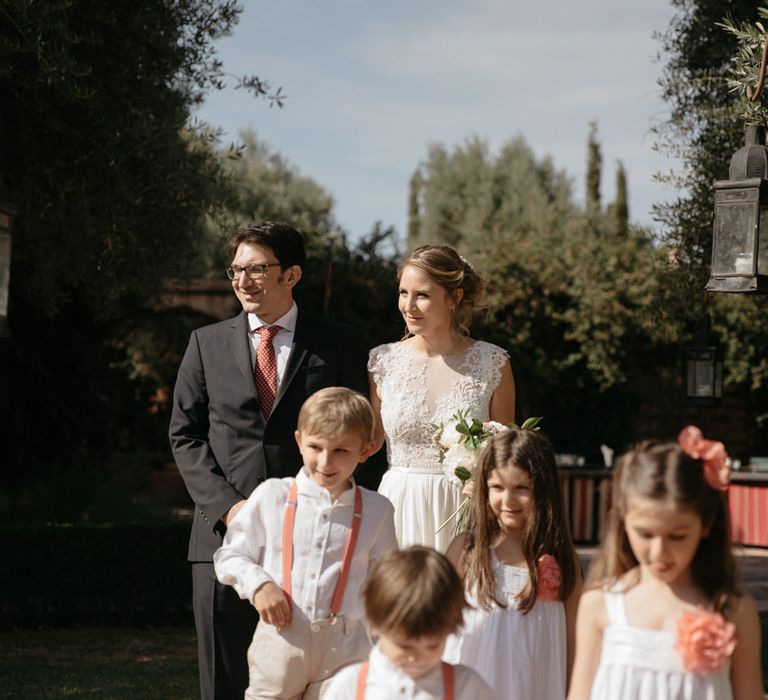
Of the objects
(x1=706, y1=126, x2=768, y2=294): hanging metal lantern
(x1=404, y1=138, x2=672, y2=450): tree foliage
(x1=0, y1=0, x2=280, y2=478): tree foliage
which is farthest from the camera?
(x1=404, y1=138, x2=672, y2=450): tree foliage

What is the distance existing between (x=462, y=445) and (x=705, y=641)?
64.0 inches

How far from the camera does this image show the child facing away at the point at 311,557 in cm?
349

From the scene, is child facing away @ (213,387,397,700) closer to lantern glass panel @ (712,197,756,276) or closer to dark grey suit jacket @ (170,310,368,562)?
dark grey suit jacket @ (170,310,368,562)

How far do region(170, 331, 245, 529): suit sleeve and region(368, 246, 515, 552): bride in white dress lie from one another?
29.1 inches

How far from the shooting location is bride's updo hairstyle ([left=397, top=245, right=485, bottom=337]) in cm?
455

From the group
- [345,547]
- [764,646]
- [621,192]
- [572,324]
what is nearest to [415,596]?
[345,547]

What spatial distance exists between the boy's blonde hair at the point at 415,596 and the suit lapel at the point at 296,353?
1520 millimetres

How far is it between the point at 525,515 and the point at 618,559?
0.77 m

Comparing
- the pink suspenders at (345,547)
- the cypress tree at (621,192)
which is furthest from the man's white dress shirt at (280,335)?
the cypress tree at (621,192)

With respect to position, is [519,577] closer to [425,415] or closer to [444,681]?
[444,681]

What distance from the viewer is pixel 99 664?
25.2ft

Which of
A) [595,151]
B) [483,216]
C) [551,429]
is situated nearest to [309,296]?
[551,429]

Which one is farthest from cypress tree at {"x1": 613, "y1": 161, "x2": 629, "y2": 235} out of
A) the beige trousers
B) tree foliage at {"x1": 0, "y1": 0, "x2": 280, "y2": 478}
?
the beige trousers

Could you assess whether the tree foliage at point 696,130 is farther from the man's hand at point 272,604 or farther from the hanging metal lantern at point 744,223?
the man's hand at point 272,604
